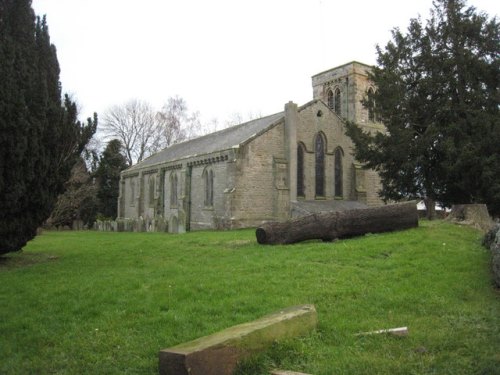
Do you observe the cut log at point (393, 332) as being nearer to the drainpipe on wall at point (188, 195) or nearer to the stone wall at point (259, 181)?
the stone wall at point (259, 181)

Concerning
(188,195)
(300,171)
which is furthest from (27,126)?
(188,195)

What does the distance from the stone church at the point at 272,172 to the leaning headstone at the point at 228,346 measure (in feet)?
54.3

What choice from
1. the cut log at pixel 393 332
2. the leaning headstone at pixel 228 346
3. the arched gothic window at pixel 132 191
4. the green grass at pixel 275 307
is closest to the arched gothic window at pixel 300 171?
the green grass at pixel 275 307

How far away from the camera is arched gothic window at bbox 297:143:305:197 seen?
88.0ft

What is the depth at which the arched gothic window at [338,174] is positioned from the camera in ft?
94.3

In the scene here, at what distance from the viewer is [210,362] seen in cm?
376

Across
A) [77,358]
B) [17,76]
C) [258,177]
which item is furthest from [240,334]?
[258,177]

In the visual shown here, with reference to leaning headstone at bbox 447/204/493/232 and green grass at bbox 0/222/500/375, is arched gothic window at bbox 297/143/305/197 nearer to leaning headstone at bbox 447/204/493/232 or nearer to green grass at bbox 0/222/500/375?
leaning headstone at bbox 447/204/493/232

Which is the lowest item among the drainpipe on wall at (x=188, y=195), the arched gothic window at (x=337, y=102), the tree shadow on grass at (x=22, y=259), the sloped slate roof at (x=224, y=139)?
the tree shadow on grass at (x=22, y=259)

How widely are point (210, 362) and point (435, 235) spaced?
852cm

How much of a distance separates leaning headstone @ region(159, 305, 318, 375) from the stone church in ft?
54.3

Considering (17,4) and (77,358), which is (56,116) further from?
(77,358)

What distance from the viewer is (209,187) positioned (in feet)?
91.2

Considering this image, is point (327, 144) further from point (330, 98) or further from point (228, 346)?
point (228, 346)
